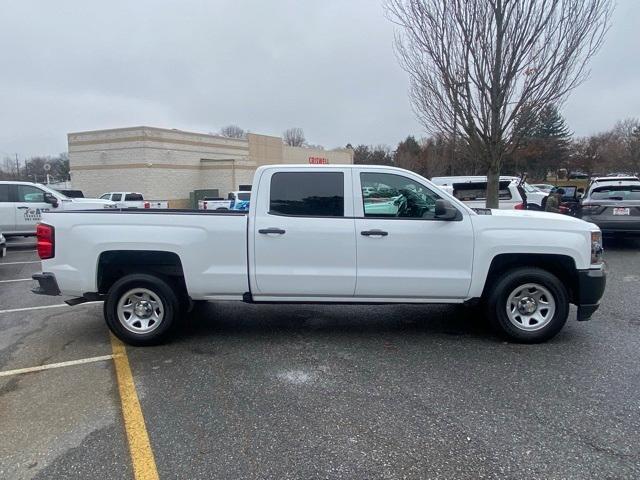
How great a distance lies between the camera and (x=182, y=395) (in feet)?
12.4

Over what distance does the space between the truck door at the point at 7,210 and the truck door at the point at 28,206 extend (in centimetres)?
12

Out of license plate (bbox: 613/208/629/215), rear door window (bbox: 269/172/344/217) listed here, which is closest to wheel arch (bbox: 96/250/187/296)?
rear door window (bbox: 269/172/344/217)

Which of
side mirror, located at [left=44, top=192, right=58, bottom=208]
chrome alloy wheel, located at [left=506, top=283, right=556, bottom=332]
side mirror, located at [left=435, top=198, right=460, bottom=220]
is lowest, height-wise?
chrome alloy wheel, located at [left=506, top=283, right=556, bottom=332]

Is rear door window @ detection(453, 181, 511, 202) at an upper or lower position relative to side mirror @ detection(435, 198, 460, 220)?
upper

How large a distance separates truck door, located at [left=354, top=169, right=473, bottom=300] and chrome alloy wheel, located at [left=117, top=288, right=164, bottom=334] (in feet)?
7.27

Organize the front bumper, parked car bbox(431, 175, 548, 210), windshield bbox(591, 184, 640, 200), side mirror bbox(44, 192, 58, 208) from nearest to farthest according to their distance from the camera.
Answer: the front bumper
windshield bbox(591, 184, 640, 200)
parked car bbox(431, 175, 548, 210)
side mirror bbox(44, 192, 58, 208)

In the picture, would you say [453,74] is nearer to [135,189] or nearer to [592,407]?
[592,407]

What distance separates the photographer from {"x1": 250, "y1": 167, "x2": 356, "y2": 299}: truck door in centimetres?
471

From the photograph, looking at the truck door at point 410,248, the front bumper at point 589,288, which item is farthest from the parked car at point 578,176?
the truck door at point 410,248

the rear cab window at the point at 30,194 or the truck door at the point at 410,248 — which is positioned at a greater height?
the rear cab window at the point at 30,194

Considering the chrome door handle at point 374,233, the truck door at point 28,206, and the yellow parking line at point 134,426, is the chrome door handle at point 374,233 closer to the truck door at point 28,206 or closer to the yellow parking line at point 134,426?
the yellow parking line at point 134,426

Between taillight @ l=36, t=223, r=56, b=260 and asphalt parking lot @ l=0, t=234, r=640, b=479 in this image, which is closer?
asphalt parking lot @ l=0, t=234, r=640, b=479

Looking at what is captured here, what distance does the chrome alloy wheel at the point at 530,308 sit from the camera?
4793 millimetres

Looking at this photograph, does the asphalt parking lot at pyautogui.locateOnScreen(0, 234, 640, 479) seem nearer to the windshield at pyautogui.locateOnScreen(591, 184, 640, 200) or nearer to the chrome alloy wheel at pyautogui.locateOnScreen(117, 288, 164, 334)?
the chrome alloy wheel at pyautogui.locateOnScreen(117, 288, 164, 334)
